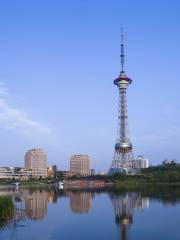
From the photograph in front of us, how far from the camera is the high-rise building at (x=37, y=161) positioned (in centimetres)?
15448

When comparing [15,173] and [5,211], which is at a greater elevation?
[5,211]

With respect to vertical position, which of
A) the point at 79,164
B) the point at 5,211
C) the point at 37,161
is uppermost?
the point at 37,161

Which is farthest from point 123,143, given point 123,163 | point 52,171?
point 52,171

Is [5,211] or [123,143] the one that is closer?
[5,211]

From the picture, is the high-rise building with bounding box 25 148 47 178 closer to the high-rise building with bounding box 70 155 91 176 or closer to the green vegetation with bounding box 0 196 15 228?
the high-rise building with bounding box 70 155 91 176

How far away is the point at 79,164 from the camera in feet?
553

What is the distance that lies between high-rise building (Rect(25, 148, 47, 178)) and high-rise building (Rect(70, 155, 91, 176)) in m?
13.6


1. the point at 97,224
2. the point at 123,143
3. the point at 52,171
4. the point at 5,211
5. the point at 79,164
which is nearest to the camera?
the point at 5,211

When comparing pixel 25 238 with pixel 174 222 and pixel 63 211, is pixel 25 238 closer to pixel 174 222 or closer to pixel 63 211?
pixel 174 222

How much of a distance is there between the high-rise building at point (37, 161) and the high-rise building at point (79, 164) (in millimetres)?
13623

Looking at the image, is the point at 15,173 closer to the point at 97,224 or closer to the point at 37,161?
the point at 37,161

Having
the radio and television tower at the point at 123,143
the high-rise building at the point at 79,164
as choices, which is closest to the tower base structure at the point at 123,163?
the radio and television tower at the point at 123,143

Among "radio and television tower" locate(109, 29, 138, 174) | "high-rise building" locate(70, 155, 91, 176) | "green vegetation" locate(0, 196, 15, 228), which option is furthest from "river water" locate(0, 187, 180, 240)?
"high-rise building" locate(70, 155, 91, 176)

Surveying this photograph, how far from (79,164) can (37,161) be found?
64.5 ft
